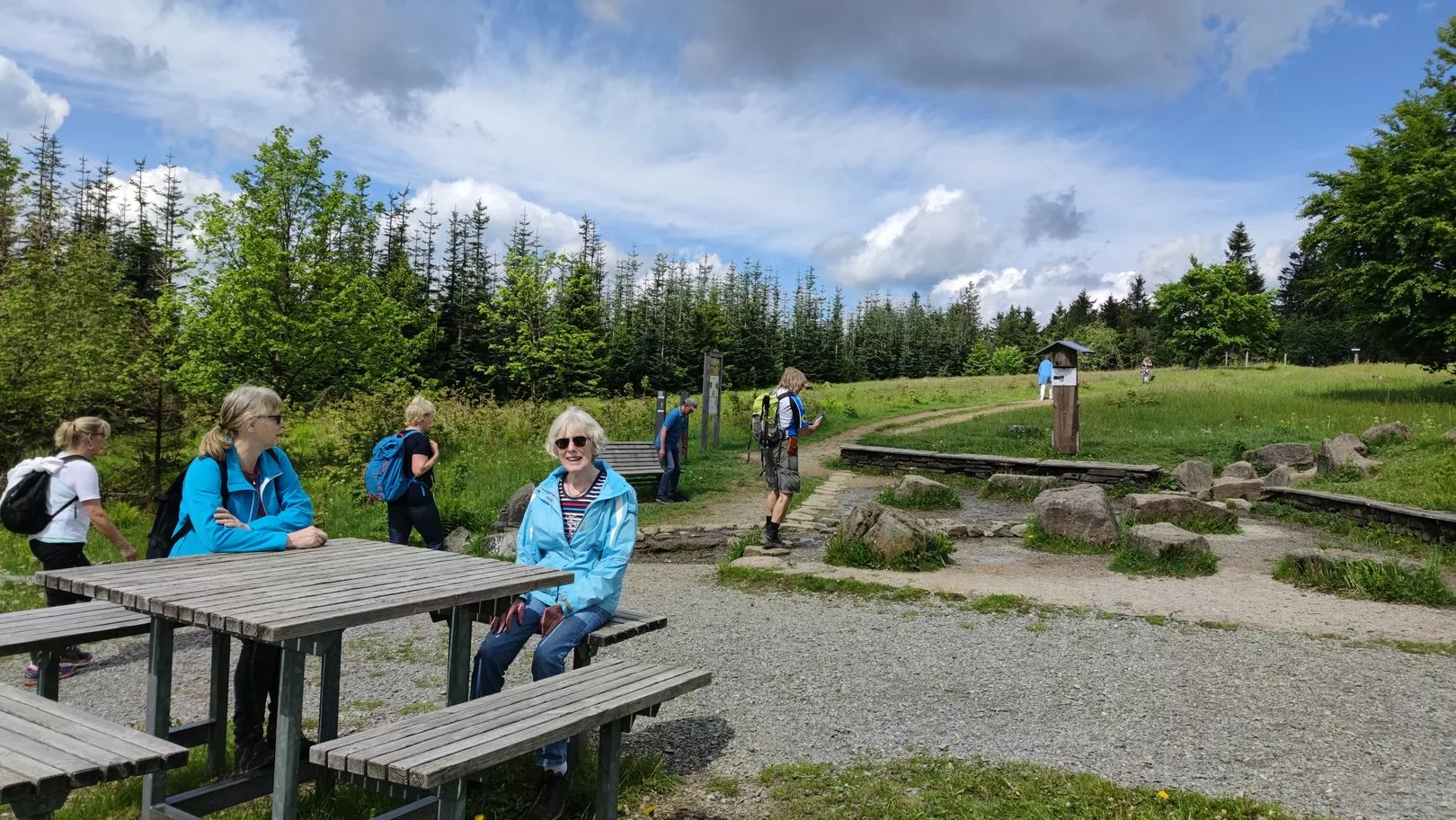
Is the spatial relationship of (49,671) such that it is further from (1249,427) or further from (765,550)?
(1249,427)

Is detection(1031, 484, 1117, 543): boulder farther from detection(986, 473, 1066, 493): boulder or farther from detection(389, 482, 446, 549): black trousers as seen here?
detection(389, 482, 446, 549): black trousers

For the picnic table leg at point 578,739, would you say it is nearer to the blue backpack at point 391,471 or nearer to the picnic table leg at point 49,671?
the picnic table leg at point 49,671

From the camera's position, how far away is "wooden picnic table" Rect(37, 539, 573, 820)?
2.82 metres

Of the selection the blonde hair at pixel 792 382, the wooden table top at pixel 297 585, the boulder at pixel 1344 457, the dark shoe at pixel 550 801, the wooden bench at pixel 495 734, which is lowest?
the dark shoe at pixel 550 801

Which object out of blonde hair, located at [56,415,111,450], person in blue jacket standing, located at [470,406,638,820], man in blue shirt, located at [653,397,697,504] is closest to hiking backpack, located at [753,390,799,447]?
man in blue shirt, located at [653,397,697,504]

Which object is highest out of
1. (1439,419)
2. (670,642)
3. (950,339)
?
(950,339)

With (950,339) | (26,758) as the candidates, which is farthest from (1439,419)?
(950,339)

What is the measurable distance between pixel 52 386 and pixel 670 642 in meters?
12.9

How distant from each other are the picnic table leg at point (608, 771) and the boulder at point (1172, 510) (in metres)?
8.36

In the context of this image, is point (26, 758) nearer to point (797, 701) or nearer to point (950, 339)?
point (797, 701)

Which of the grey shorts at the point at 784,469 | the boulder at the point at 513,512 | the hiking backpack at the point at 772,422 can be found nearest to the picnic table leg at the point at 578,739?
the grey shorts at the point at 784,469

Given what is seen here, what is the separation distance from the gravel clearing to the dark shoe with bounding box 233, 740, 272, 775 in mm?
711

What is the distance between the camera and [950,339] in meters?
83.3

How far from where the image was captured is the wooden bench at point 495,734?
8.22 feet
